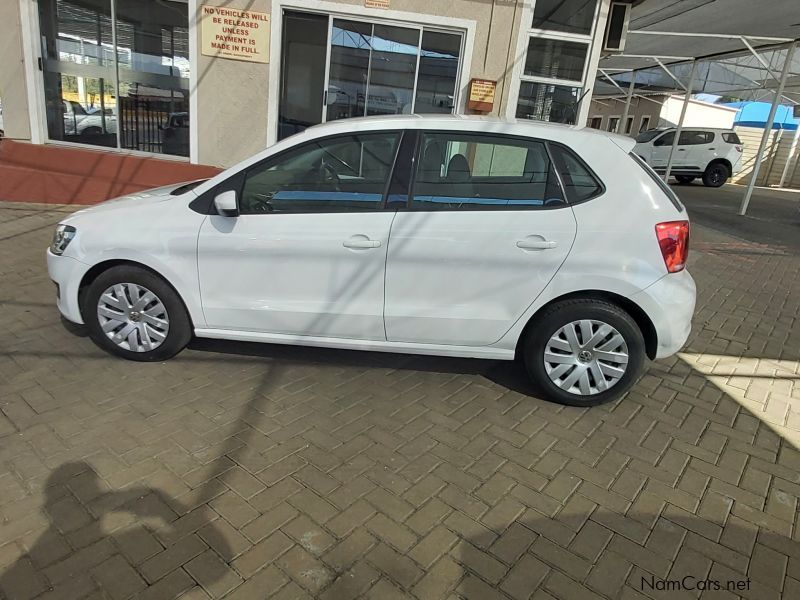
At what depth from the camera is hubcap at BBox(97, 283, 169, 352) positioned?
361cm

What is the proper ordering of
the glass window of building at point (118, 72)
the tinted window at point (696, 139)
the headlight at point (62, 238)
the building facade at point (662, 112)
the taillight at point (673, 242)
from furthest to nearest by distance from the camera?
the building facade at point (662, 112)
the tinted window at point (696, 139)
the glass window of building at point (118, 72)
the headlight at point (62, 238)
the taillight at point (673, 242)

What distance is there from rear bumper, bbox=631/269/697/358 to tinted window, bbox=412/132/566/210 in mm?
772

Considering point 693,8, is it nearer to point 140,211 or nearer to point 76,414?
point 140,211

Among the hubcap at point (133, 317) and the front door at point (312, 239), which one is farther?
the hubcap at point (133, 317)

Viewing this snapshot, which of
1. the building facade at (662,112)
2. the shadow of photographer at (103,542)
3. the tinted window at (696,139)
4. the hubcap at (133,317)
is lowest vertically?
the shadow of photographer at (103,542)

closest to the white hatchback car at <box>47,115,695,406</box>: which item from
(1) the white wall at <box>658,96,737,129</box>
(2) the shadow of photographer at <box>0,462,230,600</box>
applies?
(2) the shadow of photographer at <box>0,462,230,600</box>

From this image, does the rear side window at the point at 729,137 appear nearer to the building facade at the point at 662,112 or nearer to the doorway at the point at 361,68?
the building facade at the point at 662,112

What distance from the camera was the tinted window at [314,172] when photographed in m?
3.39

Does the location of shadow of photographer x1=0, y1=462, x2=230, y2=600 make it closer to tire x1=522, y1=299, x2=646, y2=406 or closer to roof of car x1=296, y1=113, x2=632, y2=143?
tire x1=522, y1=299, x2=646, y2=406

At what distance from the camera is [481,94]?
23.3 feet

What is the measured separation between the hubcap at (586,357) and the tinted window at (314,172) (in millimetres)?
1565

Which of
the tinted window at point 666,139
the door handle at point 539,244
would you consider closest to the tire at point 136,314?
the door handle at point 539,244

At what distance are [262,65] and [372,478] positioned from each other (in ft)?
20.1

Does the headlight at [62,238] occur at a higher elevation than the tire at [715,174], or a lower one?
lower
